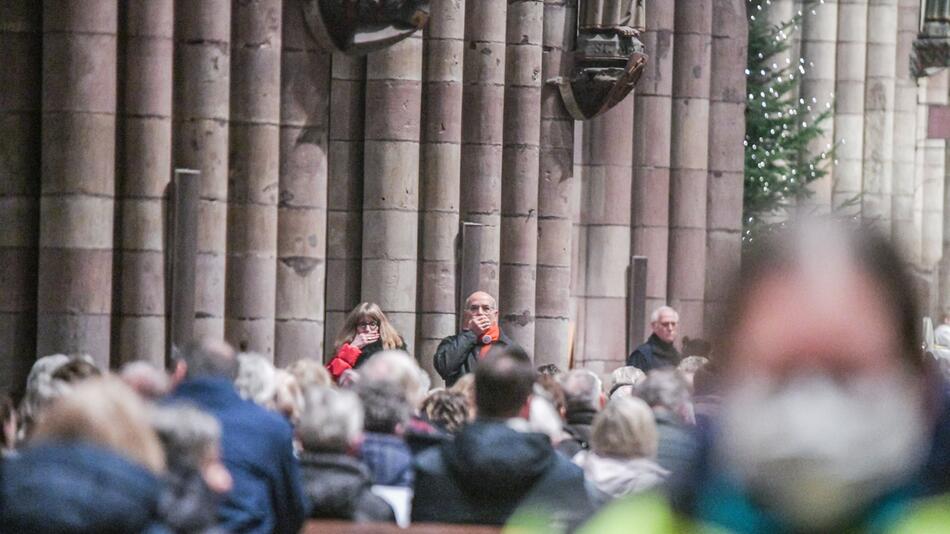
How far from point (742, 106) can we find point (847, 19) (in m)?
13.1

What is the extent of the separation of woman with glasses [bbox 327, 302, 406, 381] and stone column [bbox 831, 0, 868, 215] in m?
22.4

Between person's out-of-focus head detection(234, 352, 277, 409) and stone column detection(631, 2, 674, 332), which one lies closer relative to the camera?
person's out-of-focus head detection(234, 352, 277, 409)

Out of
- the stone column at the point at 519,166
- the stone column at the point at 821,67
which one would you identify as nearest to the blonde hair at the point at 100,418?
the stone column at the point at 519,166

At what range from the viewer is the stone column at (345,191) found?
1844 cm

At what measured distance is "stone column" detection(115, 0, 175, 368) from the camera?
50.4 feet

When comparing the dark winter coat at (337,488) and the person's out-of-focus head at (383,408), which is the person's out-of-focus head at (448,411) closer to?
the person's out-of-focus head at (383,408)

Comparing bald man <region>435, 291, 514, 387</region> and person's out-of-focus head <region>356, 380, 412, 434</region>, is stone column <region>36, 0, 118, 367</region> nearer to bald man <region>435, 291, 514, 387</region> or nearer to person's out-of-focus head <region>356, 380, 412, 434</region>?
bald man <region>435, 291, 514, 387</region>

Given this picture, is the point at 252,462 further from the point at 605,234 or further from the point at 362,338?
the point at 605,234

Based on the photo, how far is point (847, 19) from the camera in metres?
36.3

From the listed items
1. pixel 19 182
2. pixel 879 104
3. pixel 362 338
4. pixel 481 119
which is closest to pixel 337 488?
pixel 362 338

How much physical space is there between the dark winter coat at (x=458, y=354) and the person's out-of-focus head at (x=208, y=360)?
6741mm

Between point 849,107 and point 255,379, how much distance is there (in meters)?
28.3

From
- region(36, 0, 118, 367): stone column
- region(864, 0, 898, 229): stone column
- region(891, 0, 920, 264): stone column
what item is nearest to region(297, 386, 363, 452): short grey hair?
region(36, 0, 118, 367): stone column

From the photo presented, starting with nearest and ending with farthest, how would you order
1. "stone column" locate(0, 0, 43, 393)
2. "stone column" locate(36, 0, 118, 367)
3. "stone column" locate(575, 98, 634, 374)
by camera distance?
1. "stone column" locate(36, 0, 118, 367)
2. "stone column" locate(0, 0, 43, 393)
3. "stone column" locate(575, 98, 634, 374)
